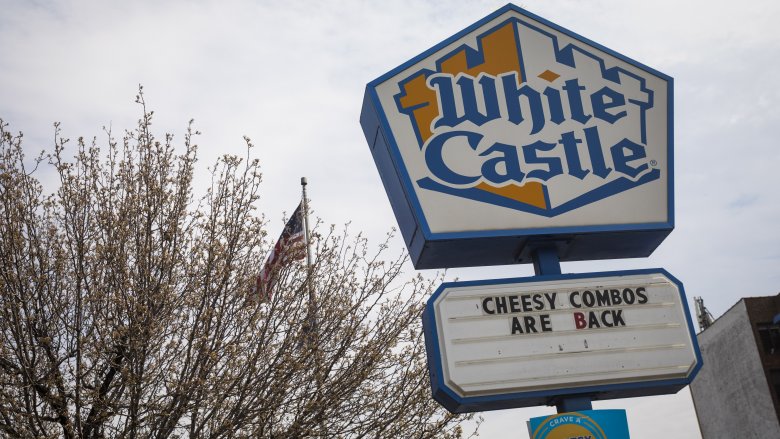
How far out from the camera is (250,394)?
33.4 feet

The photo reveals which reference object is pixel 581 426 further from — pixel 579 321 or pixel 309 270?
pixel 309 270

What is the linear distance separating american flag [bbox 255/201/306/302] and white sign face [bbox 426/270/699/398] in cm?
472

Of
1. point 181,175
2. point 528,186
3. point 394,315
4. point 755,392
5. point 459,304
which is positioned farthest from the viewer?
point 755,392

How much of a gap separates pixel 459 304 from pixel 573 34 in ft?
11.8

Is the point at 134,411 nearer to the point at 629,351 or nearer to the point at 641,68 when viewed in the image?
the point at 629,351

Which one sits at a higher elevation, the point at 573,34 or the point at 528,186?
the point at 573,34

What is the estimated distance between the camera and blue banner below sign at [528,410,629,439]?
6582 millimetres

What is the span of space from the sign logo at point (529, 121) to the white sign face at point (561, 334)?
3.08 ft

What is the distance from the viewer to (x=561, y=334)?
273 inches

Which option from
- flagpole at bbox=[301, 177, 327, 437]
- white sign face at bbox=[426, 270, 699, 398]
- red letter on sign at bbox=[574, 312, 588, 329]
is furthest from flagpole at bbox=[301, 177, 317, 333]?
red letter on sign at bbox=[574, 312, 588, 329]

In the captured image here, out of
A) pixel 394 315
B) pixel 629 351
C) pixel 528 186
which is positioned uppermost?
pixel 394 315

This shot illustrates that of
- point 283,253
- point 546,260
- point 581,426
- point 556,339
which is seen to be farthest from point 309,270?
point 581,426

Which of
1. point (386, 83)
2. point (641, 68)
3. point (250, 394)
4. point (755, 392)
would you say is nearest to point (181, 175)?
point (250, 394)

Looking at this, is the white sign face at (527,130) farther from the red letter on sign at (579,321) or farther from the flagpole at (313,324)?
the flagpole at (313,324)
